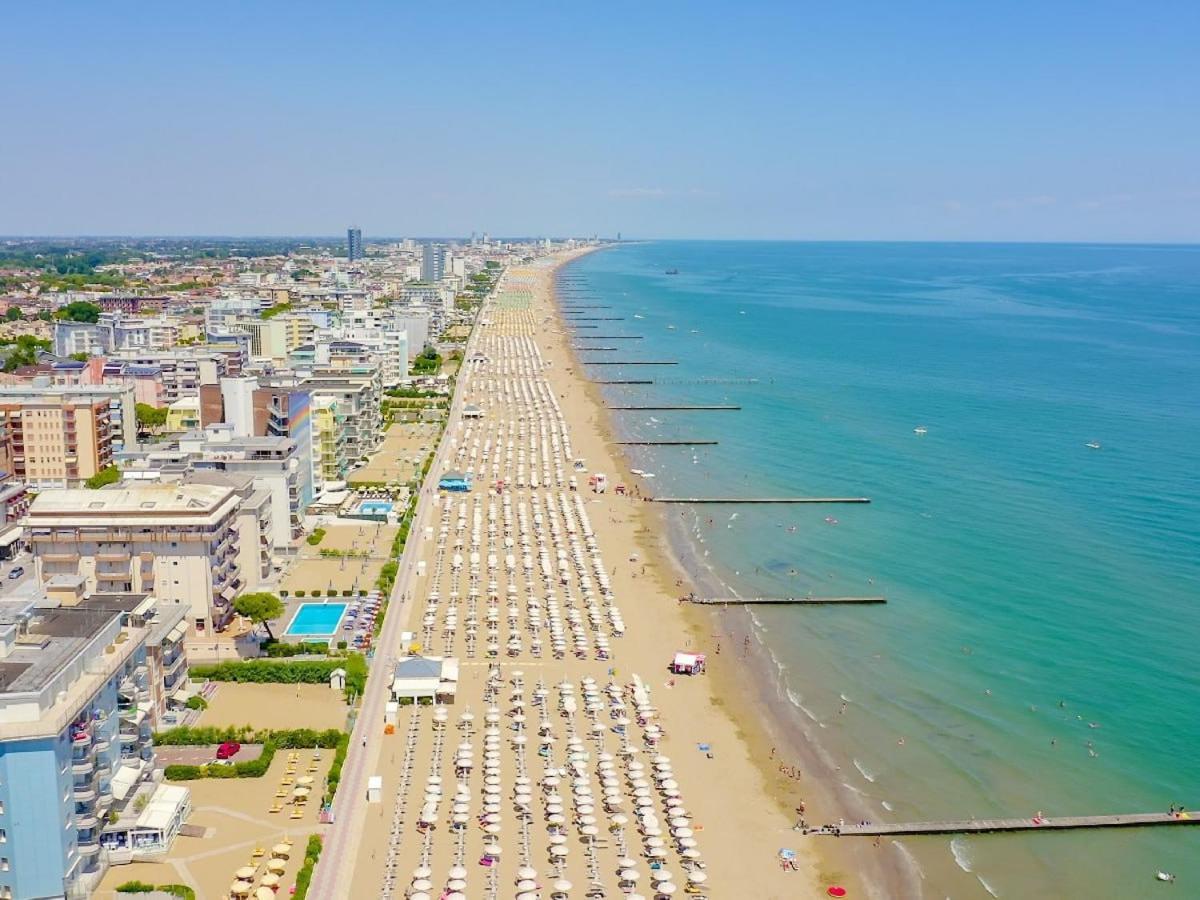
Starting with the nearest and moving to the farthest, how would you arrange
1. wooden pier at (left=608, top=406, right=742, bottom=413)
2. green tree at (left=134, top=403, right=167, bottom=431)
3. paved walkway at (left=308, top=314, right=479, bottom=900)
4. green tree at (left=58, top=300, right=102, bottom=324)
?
paved walkway at (left=308, top=314, right=479, bottom=900) → green tree at (left=134, top=403, right=167, bottom=431) → wooden pier at (left=608, top=406, right=742, bottom=413) → green tree at (left=58, top=300, right=102, bottom=324)

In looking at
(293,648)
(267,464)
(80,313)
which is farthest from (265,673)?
(80,313)

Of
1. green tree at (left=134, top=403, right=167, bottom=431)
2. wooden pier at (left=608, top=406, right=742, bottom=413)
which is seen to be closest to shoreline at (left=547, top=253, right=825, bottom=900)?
wooden pier at (left=608, top=406, right=742, bottom=413)

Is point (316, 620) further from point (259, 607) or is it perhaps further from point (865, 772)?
point (865, 772)

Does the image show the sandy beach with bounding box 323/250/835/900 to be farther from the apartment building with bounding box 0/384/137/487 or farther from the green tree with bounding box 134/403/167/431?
the green tree with bounding box 134/403/167/431

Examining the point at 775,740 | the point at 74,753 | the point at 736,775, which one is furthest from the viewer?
the point at 775,740

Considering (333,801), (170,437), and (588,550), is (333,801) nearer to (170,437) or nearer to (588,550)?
(588,550)

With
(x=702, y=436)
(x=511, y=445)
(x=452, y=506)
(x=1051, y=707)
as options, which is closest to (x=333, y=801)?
(x=1051, y=707)
